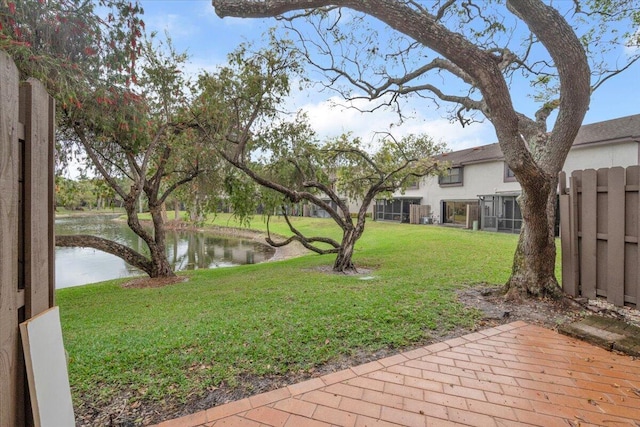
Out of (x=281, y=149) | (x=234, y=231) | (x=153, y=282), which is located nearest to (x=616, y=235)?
(x=281, y=149)

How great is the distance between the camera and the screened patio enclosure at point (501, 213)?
17.5 m

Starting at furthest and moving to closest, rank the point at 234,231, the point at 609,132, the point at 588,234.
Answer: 1. the point at 234,231
2. the point at 609,132
3. the point at 588,234

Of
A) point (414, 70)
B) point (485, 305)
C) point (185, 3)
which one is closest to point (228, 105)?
point (185, 3)

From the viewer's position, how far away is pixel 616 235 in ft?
12.6

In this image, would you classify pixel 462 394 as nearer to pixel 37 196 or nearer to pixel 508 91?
pixel 37 196

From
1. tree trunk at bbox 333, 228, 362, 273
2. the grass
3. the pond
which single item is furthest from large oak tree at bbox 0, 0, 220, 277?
tree trunk at bbox 333, 228, 362, 273

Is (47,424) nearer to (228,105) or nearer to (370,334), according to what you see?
(370,334)

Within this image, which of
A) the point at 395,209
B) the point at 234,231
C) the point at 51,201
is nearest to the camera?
the point at 51,201

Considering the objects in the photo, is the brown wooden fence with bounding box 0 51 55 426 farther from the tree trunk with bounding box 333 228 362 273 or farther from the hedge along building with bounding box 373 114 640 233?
the hedge along building with bounding box 373 114 640 233

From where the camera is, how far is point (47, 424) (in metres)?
1.44

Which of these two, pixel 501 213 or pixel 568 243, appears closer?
pixel 568 243

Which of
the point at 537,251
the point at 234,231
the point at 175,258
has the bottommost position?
the point at 175,258

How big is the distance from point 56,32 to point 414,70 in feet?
21.8

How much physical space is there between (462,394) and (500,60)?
4.50 metres
